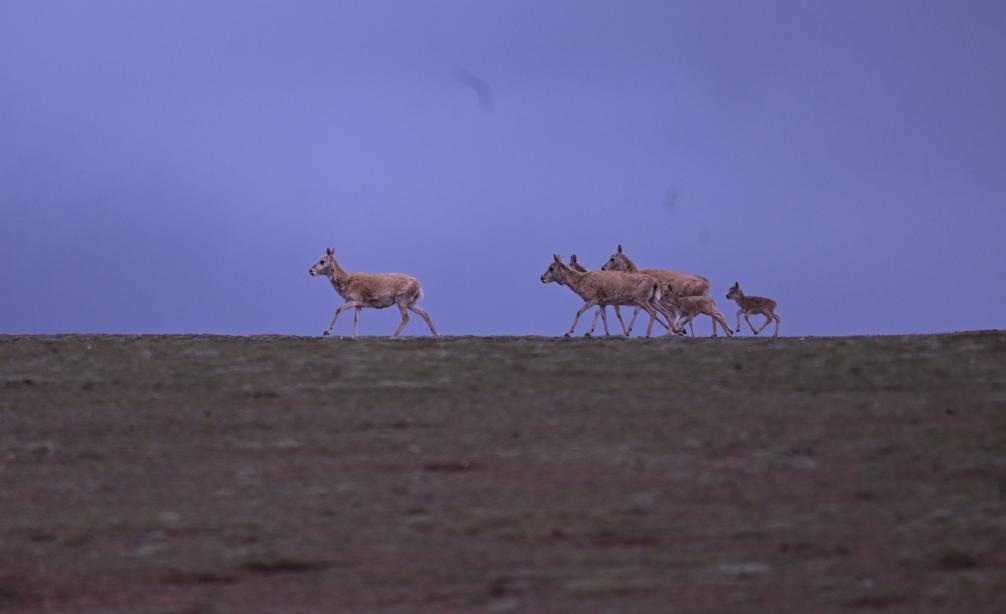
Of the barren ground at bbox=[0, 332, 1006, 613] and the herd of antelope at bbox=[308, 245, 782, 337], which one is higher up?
the herd of antelope at bbox=[308, 245, 782, 337]

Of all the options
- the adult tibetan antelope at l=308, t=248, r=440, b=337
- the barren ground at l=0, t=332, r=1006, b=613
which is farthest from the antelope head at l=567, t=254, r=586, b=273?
the barren ground at l=0, t=332, r=1006, b=613

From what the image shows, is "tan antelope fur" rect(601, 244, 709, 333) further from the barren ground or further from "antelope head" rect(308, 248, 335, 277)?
the barren ground

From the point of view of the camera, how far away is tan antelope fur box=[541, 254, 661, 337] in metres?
39.0

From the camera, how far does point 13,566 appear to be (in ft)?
46.3

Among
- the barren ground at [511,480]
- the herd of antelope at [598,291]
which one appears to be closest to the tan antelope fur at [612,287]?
the herd of antelope at [598,291]

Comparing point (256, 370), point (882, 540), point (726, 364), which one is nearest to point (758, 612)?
point (882, 540)

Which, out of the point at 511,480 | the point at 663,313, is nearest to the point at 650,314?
the point at 663,313

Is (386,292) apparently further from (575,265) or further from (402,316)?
(575,265)

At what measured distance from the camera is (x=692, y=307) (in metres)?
42.0

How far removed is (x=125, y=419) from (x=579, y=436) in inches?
230

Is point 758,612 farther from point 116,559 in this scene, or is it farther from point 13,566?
point 13,566

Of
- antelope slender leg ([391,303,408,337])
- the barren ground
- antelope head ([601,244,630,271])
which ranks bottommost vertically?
the barren ground

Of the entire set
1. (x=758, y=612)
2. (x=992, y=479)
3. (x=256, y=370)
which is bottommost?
(x=758, y=612)

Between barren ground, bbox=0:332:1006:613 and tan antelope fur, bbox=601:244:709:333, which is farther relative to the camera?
tan antelope fur, bbox=601:244:709:333
